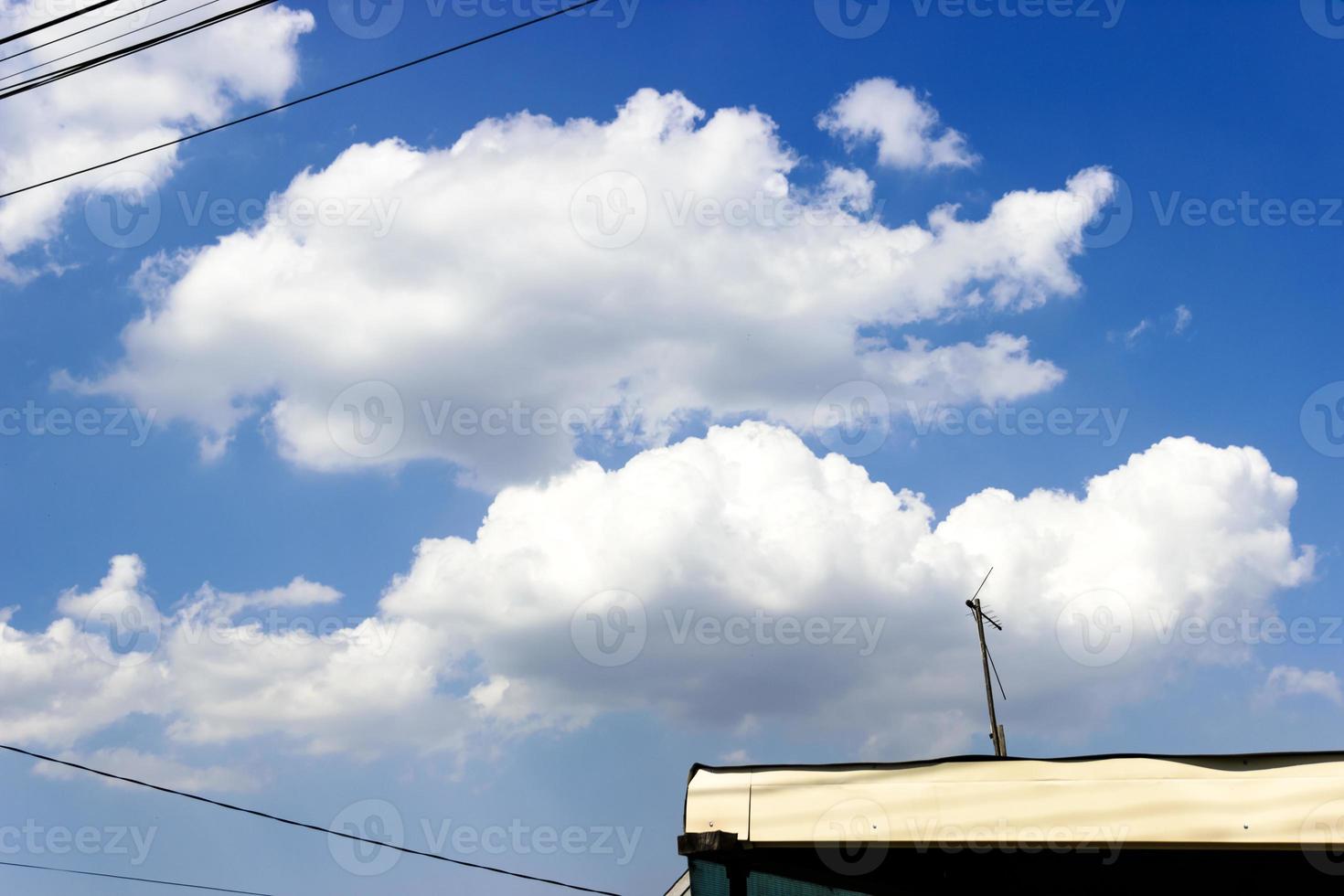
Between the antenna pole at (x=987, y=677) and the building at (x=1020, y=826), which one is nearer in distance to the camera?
the building at (x=1020, y=826)

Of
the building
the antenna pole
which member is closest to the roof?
the building

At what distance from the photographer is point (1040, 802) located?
258 inches

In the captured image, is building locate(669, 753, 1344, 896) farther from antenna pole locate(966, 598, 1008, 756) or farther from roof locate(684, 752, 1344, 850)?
antenna pole locate(966, 598, 1008, 756)

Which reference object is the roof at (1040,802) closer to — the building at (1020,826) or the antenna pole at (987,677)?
the building at (1020,826)

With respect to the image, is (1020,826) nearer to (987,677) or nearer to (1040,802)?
(1040,802)

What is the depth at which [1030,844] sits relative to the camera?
257 inches

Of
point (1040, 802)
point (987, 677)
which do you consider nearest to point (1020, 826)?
point (1040, 802)

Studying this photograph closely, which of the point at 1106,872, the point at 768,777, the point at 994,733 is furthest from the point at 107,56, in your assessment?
the point at 994,733

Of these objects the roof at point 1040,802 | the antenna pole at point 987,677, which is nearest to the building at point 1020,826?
the roof at point 1040,802

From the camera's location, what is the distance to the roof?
6.21 m

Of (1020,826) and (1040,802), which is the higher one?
(1040,802)

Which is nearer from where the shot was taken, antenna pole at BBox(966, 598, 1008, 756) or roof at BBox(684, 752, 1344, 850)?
roof at BBox(684, 752, 1344, 850)

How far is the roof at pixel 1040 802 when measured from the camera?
20.4ft

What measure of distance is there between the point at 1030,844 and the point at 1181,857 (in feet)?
3.56
